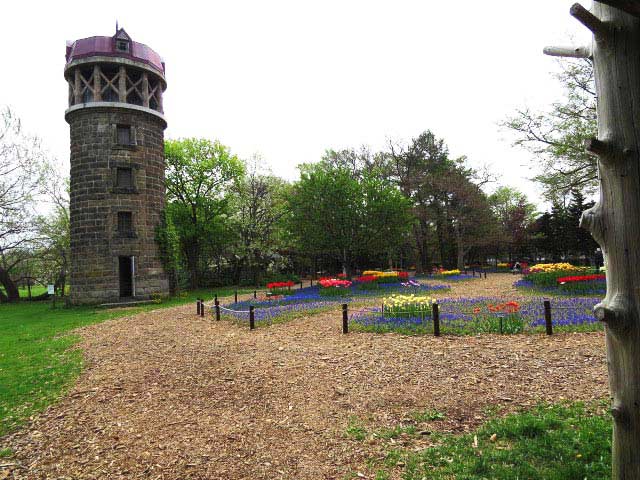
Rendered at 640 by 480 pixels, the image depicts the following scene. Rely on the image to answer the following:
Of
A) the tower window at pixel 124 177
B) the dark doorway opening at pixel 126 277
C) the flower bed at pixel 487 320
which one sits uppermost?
the tower window at pixel 124 177

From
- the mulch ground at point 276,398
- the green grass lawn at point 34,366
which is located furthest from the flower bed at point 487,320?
the green grass lawn at point 34,366

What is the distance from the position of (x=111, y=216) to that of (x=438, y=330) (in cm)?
2026

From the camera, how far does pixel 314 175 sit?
2667 cm

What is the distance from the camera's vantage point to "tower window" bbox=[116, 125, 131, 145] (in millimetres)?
22500

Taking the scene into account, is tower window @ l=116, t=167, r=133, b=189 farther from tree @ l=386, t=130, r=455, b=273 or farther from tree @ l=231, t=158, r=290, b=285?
tree @ l=386, t=130, r=455, b=273

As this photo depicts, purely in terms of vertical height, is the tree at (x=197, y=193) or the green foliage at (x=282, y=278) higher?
the tree at (x=197, y=193)

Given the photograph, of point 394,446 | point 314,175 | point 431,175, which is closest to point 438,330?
point 394,446

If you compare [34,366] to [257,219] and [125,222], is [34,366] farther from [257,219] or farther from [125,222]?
[257,219]

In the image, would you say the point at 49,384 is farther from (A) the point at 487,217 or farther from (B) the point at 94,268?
(A) the point at 487,217

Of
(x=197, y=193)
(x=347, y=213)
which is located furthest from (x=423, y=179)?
(x=197, y=193)

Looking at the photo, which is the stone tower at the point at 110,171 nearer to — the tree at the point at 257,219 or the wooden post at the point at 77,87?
the wooden post at the point at 77,87

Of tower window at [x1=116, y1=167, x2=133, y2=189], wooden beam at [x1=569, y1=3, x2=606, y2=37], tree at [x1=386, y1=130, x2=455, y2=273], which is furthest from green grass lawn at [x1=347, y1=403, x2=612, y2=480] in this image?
tree at [x1=386, y1=130, x2=455, y2=273]

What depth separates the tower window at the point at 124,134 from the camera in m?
22.5

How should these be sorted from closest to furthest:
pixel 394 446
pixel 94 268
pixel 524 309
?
pixel 394 446
pixel 524 309
pixel 94 268
